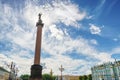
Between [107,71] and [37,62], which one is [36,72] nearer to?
[37,62]

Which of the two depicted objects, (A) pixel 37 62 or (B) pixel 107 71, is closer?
(A) pixel 37 62

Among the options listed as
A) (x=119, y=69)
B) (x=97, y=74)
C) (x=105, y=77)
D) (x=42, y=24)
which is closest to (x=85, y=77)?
(x=97, y=74)

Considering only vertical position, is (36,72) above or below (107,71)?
below

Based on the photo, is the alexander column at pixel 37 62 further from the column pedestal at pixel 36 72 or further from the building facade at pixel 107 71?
the building facade at pixel 107 71

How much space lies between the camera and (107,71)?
2596 inches

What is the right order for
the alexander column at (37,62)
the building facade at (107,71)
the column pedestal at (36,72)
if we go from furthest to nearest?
the building facade at (107,71)
the alexander column at (37,62)
the column pedestal at (36,72)

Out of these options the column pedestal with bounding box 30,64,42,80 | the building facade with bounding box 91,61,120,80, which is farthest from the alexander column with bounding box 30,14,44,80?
the building facade with bounding box 91,61,120,80

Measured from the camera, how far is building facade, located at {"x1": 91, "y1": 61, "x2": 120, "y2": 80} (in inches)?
2408

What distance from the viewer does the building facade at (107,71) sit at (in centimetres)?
6116

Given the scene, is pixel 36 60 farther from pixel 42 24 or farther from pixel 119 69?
pixel 119 69

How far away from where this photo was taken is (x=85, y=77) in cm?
8756

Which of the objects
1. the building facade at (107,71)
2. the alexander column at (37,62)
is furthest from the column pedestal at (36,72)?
the building facade at (107,71)

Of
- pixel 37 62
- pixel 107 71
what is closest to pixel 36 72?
pixel 37 62

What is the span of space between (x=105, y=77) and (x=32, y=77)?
4703cm
